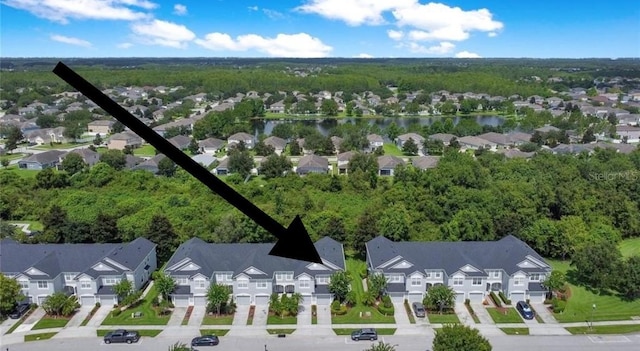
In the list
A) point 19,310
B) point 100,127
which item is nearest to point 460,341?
point 19,310

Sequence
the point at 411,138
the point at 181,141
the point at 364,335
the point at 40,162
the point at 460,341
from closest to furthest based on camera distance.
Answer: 1. the point at 460,341
2. the point at 364,335
3. the point at 40,162
4. the point at 411,138
5. the point at 181,141

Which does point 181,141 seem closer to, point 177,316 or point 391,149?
point 391,149

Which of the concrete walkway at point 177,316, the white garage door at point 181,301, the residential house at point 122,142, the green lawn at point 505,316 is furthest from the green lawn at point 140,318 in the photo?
the residential house at point 122,142

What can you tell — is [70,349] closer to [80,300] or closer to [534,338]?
[80,300]

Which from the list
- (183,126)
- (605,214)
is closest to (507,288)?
(605,214)

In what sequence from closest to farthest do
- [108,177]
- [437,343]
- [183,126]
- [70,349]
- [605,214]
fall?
[437,343]
[70,349]
[605,214]
[108,177]
[183,126]

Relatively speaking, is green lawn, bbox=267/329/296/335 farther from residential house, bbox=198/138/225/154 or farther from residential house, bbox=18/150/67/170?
residential house, bbox=198/138/225/154
